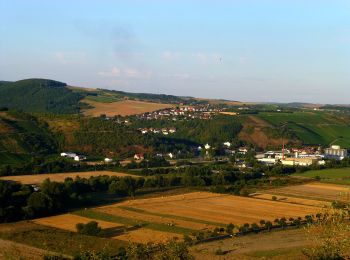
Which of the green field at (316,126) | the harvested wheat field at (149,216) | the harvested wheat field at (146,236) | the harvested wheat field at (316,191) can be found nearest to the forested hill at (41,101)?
the green field at (316,126)

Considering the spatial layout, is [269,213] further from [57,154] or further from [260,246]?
[57,154]

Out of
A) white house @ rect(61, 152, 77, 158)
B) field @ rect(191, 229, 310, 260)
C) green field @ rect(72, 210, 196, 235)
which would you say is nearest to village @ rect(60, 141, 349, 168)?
white house @ rect(61, 152, 77, 158)

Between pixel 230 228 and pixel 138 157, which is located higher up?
pixel 230 228

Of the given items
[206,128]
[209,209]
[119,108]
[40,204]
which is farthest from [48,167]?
[119,108]

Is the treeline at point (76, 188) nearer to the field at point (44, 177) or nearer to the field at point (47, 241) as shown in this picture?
the field at point (47, 241)

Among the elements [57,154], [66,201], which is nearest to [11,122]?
[57,154]

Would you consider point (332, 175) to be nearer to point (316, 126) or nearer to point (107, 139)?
point (107, 139)
